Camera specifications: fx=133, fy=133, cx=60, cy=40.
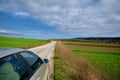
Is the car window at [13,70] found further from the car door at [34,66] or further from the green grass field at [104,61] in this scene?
the green grass field at [104,61]

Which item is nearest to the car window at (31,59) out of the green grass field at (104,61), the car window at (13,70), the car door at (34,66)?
the car door at (34,66)

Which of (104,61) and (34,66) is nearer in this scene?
(34,66)

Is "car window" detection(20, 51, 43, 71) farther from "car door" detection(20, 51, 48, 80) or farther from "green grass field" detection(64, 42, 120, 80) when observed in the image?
"green grass field" detection(64, 42, 120, 80)

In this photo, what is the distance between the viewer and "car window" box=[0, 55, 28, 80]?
2260 mm

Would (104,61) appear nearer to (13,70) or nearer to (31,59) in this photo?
(31,59)

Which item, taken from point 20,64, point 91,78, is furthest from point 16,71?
point 91,78

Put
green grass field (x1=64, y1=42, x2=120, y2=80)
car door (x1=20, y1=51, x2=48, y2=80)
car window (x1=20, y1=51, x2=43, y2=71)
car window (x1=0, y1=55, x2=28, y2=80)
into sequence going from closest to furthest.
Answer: car window (x1=0, y1=55, x2=28, y2=80)
car door (x1=20, y1=51, x2=48, y2=80)
car window (x1=20, y1=51, x2=43, y2=71)
green grass field (x1=64, y1=42, x2=120, y2=80)

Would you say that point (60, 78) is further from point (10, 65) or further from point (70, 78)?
point (10, 65)

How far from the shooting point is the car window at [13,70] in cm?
226

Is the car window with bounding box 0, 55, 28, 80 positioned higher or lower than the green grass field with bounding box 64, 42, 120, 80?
higher

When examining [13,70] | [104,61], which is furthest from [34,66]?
[104,61]

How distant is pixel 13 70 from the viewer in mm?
2602

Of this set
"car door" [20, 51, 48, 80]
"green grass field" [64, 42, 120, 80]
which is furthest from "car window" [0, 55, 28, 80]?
"green grass field" [64, 42, 120, 80]

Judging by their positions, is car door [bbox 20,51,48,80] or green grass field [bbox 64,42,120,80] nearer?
car door [bbox 20,51,48,80]
